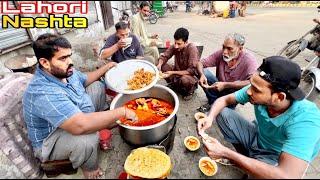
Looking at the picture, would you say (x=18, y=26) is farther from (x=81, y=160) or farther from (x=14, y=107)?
(x=81, y=160)

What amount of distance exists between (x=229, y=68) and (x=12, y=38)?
454 centimetres

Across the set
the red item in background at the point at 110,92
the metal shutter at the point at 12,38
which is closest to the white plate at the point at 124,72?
the red item in background at the point at 110,92

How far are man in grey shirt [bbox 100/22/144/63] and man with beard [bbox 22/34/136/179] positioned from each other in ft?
5.94

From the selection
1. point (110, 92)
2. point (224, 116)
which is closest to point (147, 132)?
point (224, 116)

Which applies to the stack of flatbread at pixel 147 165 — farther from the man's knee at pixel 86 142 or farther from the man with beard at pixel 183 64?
the man with beard at pixel 183 64

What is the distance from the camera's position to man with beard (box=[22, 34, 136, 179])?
8.07ft

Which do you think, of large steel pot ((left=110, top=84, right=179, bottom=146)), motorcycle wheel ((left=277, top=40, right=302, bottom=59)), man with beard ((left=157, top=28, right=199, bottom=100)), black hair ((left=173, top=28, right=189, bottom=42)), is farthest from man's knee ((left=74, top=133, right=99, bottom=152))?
motorcycle wheel ((left=277, top=40, right=302, bottom=59))

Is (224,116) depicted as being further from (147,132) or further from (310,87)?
(310,87)

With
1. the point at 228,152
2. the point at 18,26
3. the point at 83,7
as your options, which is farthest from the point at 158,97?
the point at 83,7

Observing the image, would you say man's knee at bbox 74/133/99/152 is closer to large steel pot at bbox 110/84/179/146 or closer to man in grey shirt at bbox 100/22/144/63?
large steel pot at bbox 110/84/179/146

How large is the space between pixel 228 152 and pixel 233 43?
226 cm

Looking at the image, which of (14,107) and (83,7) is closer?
(14,107)

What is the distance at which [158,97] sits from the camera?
3676mm

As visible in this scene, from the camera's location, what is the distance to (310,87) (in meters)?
4.50
